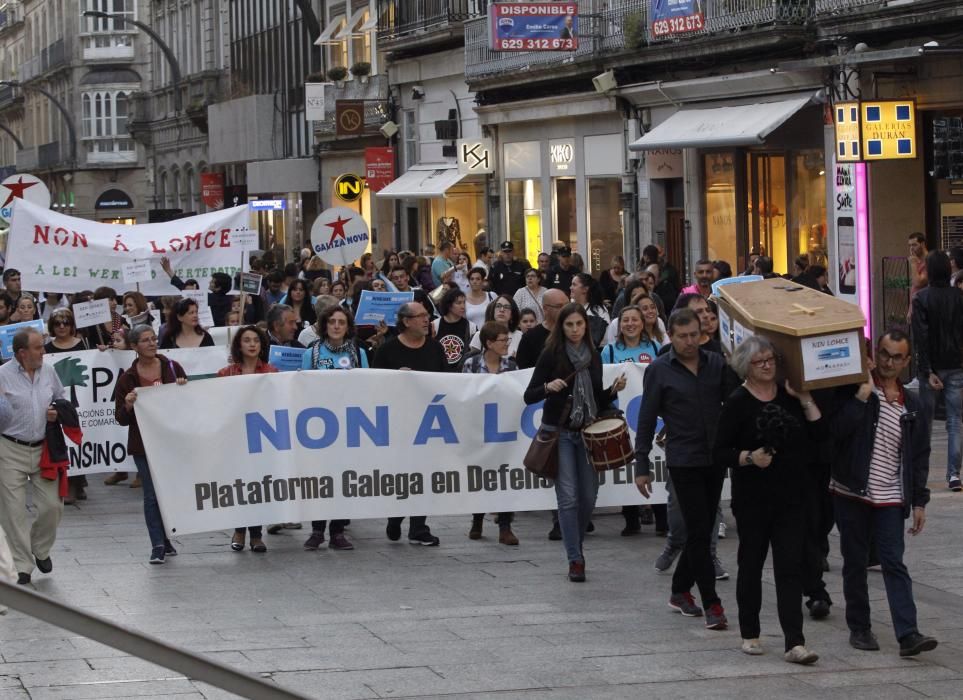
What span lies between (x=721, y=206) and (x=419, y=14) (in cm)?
1432

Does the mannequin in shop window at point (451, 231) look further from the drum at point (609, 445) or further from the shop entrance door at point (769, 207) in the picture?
the drum at point (609, 445)

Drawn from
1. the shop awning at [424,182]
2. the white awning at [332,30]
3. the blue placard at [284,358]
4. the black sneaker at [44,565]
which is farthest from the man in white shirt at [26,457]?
the white awning at [332,30]

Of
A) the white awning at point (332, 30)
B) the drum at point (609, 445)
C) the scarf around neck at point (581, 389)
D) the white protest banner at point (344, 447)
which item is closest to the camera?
the drum at point (609, 445)

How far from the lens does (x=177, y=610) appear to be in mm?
10438

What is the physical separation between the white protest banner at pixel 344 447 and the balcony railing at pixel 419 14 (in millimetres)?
24242

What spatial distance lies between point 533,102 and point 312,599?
79.1 ft

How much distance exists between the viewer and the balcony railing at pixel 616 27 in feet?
80.8

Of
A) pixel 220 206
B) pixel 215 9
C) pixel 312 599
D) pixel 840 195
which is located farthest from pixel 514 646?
pixel 215 9

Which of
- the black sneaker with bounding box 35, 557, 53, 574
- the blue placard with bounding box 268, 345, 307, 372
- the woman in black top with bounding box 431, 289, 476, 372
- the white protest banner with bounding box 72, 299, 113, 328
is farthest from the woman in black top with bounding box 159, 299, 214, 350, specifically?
the black sneaker with bounding box 35, 557, 53, 574

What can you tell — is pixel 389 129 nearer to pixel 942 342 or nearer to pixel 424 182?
pixel 424 182

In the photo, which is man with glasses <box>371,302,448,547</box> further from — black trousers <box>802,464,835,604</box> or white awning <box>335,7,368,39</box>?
white awning <box>335,7,368,39</box>

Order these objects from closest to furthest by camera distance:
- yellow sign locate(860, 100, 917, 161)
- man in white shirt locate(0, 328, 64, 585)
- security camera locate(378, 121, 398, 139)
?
man in white shirt locate(0, 328, 64, 585), yellow sign locate(860, 100, 917, 161), security camera locate(378, 121, 398, 139)

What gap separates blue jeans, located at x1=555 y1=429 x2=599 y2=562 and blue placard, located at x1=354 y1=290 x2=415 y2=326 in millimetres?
6281

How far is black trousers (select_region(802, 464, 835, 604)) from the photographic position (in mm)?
8969
